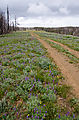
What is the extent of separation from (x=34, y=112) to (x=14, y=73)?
3.43m

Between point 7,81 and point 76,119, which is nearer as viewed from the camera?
point 76,119

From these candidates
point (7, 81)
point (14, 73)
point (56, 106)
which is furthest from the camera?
point (14, 73)

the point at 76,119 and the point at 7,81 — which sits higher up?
the point at 7,81

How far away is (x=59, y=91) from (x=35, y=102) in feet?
5.02

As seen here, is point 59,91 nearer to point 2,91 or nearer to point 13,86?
point 13,86

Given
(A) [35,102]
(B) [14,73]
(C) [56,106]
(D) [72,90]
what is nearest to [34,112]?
(A) [35,102]

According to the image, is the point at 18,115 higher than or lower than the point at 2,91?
lower

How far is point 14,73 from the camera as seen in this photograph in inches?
250

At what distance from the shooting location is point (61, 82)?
5.60 metres

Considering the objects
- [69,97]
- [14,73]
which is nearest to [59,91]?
[69,97]

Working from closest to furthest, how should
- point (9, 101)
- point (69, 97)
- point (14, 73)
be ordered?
point (9, 101), point (69, 97), point (14, 73)

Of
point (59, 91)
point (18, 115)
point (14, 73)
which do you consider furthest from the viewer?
point (14, 73)

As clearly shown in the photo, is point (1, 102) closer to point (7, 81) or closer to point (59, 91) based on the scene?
point (7, 81)

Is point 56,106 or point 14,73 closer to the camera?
point 56,106
